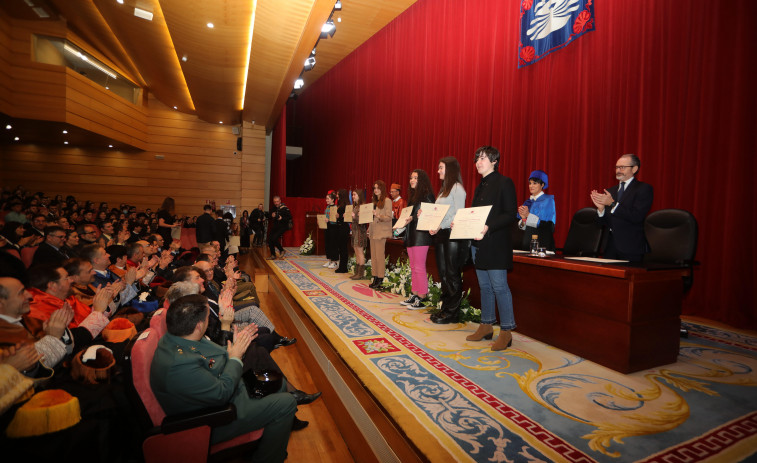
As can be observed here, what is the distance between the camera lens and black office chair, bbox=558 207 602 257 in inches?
136

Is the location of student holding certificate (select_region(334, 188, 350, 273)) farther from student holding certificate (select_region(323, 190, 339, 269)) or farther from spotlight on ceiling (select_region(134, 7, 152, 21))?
spotlight on ceiling (select_region(134, 7, 152, 21))

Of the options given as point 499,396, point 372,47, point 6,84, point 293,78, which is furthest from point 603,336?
point 6,84

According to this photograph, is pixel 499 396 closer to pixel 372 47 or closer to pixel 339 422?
pixel 339 422

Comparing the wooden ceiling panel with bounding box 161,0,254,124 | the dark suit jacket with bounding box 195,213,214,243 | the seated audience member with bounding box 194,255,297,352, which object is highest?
the wooden ceiling panel with bounding box 161,0,254,124

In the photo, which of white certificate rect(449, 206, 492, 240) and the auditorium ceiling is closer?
white certificate rect(449, 206, 492, 240)

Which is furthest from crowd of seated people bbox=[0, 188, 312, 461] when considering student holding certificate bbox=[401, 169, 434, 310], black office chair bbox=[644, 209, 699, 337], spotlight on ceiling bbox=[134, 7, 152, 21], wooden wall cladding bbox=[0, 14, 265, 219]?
wooden wall cladding bbox=[0, 14, 265, 219]

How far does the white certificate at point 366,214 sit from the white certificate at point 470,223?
7.19 feet

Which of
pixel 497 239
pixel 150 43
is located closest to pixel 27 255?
pixel 497 239

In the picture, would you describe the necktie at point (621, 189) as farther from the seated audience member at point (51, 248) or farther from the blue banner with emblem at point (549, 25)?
the seated audience member at point (51, 248)

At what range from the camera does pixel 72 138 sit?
10.9 metres

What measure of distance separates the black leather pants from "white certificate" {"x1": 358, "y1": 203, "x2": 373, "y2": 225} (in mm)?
1638

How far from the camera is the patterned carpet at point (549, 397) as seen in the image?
5.12ft

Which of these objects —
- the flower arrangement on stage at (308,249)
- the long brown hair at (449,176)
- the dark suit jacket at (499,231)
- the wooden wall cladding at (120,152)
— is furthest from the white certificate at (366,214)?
the wooden wall cladding at (120,152)

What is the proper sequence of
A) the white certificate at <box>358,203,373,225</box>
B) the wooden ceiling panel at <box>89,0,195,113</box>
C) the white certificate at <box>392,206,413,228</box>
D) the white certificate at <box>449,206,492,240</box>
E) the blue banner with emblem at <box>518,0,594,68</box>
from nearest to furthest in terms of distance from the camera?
the white certificate at <box>449,206,492,240</box> → the white certificate at <box>392,206,413,228</box> → the blue banner with emblem at <box>518,0,594,68</box> → the white certificate at <box>358,203,373,225</box> → the wooden ceiling panel at <box>89,0,195,113</box>
